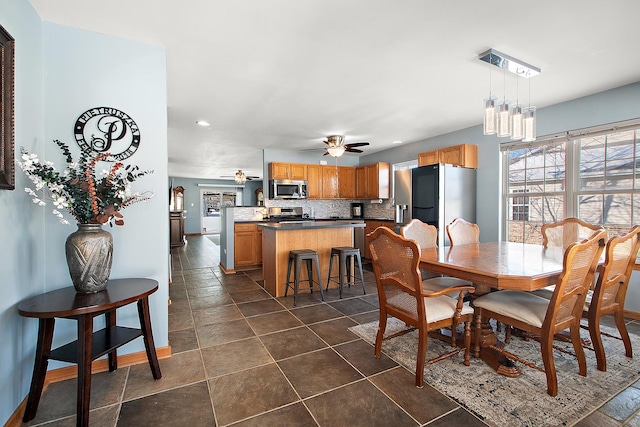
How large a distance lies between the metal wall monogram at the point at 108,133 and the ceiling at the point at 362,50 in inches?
23.0

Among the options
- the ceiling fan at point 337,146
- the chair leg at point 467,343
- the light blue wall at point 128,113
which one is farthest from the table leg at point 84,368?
the ceiling fan at point 337,146

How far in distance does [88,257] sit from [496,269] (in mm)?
2440

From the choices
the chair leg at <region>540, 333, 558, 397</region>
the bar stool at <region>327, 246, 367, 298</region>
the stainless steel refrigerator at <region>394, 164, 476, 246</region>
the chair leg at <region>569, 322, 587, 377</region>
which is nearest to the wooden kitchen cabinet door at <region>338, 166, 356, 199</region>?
the stainless steel refrigerator at <region>394, 164, 476, 246</region>

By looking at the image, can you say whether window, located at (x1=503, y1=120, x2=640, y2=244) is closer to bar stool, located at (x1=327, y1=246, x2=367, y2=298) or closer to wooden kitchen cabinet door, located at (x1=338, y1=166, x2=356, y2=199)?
bar stool, located at (x1=327, y1=246, x2=367, y2=298)

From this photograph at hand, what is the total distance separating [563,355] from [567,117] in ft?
9.09

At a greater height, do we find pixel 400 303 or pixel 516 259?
pixel 516 259

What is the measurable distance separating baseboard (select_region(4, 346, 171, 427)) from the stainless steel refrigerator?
371 cm

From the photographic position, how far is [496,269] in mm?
1854

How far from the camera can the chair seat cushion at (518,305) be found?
72.2 inches

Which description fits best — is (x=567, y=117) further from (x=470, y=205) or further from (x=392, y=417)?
(x=392, y=417)

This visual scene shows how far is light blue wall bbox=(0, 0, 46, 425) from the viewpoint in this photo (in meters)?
1.49

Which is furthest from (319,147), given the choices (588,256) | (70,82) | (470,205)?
(588,256)

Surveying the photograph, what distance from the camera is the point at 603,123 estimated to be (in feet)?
10.5

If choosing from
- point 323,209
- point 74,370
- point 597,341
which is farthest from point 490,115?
point 323,209
